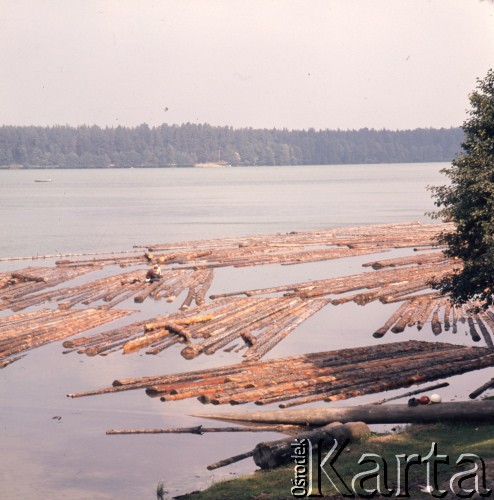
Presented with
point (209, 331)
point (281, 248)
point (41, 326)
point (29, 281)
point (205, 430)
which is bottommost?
point (205, 430)

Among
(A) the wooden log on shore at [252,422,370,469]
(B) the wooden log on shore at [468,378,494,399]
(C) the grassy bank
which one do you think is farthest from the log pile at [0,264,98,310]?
(C) the grassy bank

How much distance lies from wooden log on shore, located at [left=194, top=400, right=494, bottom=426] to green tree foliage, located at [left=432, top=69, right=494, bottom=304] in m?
6.00

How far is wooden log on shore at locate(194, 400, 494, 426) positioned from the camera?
20.3 meters

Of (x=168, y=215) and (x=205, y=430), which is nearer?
(x=205, y=430)

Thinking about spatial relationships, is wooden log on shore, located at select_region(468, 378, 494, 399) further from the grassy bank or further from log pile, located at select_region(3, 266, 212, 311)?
log pile, located at select_region(3, 266, 212, 311)

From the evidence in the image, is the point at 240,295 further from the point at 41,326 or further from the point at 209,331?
the point at 41,326

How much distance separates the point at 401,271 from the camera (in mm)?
49562

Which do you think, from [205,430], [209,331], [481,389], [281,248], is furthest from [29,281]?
[481,389]

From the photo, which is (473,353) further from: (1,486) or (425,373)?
(1,486)

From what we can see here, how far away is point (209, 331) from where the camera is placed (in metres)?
33.4

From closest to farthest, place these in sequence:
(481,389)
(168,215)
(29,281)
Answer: (481,389), (29,281), (168,215)

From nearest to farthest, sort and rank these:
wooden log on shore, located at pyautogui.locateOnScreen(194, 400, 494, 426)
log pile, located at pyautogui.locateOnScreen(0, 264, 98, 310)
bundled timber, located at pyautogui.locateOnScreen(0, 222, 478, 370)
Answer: wooden log on shore, located at pyautogui.locateOnScreen(194, 400, 494, 426) → bundled timber, located at pyautogui.locateOnScreen(0, 222, 478, 370) → log pile, located at pyautogui.locateOnScreen(0, 264, 98, 310)

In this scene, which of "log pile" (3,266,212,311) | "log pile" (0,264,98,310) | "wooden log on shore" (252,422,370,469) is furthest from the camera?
"log pile" (0,264,98,310)

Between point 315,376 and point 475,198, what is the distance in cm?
714
